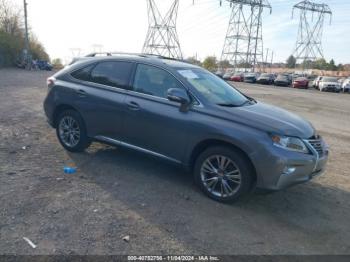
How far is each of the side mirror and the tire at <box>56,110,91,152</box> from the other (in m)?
1.90

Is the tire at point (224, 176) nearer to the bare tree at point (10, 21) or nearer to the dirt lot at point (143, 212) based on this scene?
the dirt lot at point (143, 212)

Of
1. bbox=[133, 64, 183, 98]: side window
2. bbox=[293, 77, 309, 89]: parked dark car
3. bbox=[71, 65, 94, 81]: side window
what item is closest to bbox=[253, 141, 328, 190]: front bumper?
bbox=[133, 64, 183, 98]: side window

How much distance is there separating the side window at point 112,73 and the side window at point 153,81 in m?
0.21

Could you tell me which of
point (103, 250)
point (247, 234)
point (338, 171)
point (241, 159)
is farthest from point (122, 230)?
point (338, 171)

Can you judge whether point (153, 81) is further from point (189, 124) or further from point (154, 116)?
point (189, 124)

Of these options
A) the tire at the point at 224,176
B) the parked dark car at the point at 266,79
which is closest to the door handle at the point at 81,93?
Answer: the tire at the point at 224,176

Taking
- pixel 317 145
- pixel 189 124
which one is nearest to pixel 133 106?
pixel 189 124

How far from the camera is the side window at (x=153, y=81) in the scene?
4938 mm

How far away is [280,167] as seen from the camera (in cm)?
408

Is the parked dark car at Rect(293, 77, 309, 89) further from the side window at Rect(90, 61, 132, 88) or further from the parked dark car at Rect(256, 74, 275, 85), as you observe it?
the side window at Rect(90, 61, 132, 88)

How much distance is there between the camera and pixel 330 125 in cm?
1159

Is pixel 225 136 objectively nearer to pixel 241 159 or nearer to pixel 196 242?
pixel 241 159

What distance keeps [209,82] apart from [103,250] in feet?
9.94

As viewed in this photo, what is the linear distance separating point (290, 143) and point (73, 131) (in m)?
3.57
